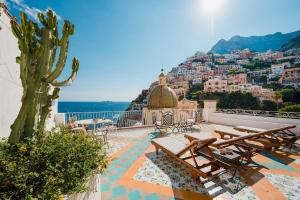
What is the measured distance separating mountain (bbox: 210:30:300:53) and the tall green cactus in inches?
6701

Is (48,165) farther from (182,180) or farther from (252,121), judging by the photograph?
(252,121)

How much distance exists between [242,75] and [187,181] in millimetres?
77875

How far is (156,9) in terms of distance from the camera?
796cm

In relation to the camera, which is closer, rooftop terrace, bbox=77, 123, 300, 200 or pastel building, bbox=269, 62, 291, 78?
rooftop terrace, bbox=77, 123, 300, 200

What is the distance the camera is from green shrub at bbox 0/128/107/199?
1475mm

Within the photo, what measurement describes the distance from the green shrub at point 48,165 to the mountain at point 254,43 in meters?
171

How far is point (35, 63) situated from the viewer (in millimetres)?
2432

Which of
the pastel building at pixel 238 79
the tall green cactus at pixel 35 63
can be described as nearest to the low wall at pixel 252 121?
the tall green cactus at pixel 35 63

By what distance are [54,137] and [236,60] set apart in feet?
373

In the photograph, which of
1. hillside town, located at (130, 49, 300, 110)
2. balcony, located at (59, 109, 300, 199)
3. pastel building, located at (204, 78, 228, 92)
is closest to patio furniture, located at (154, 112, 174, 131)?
balcony, located at (59, 109, 300, 199)

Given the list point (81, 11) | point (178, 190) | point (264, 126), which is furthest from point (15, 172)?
point (264, 126)

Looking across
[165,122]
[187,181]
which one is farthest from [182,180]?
[165,122]

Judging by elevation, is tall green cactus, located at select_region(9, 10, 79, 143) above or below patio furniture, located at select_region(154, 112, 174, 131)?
above

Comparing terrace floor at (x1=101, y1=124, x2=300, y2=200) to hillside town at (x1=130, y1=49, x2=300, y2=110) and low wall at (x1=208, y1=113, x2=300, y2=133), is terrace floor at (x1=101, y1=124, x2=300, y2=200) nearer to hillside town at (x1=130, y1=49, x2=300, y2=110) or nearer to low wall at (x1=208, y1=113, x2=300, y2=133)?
low wall at (x1=208, y1=113, x2=300, y2=133)
